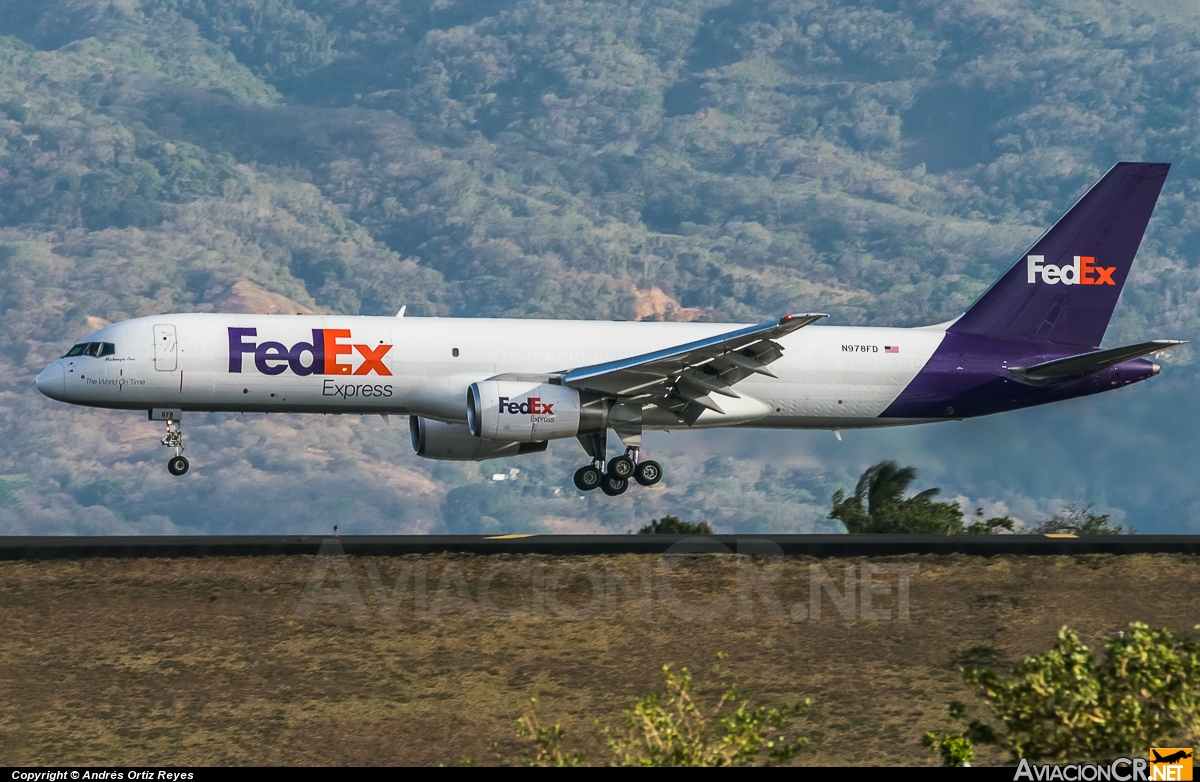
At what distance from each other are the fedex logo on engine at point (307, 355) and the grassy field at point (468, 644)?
7046 mm

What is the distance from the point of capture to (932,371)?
41.0 m

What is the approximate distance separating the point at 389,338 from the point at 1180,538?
711 inches

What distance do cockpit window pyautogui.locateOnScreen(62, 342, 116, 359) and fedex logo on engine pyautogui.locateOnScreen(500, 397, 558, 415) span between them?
357 inches

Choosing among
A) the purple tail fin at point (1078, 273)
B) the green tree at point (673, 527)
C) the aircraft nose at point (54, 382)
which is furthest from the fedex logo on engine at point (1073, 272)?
the aircraft nose at point (54, 382)

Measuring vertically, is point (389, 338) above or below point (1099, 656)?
above

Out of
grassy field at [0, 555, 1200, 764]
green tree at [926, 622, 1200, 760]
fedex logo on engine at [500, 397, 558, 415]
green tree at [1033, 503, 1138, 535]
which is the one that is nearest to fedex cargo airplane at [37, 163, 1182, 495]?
fedex logo on engine at [500, 397, 558, 415]

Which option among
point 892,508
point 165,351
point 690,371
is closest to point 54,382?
point 165,351

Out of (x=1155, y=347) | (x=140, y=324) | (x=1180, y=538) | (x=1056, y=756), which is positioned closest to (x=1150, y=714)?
(x=1056, y=756)

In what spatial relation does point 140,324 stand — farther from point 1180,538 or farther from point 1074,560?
point 1180,538

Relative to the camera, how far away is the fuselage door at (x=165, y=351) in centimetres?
3700

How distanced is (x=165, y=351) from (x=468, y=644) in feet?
41.4

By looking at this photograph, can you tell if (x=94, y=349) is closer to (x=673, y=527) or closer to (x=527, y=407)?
(x=527, y=407)

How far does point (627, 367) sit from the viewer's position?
119 ft

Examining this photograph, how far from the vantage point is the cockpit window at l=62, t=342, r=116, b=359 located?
37.2 metres
